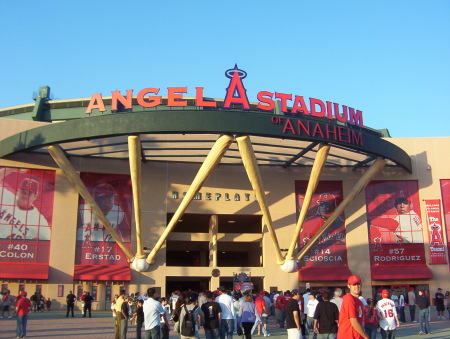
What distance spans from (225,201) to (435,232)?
15243 mm

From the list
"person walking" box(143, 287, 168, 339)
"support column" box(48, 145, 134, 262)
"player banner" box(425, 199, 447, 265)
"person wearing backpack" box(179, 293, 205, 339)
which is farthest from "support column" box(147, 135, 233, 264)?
"person walking" box(143, 287, 168, 339)

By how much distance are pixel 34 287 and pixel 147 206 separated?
8887 mm

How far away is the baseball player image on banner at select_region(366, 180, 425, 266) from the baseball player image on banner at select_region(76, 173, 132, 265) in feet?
57.4

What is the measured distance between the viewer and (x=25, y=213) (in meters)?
34.5

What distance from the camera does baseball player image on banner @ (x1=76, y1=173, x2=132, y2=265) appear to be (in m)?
35.8

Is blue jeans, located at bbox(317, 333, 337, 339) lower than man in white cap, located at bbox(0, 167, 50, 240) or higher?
lower

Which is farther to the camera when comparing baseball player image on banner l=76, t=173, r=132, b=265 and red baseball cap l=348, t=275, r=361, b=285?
baseball player image on banner l=76, t=173, r=132, b=265

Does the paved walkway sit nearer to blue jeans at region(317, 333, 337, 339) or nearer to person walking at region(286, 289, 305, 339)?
person walking at region(286, 289, 305, 339)

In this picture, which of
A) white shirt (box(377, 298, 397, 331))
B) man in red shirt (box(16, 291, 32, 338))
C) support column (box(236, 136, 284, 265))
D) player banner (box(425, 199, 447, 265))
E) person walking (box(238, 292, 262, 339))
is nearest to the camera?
person walking (box(238, 292, 262, 339))

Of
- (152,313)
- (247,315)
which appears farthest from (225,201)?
(152,313)

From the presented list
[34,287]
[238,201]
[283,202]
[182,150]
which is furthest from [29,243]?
[283,202]

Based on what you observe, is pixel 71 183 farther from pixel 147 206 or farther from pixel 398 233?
pixel 398 233

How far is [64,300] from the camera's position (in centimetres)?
3422

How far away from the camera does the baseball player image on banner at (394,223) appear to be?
38.3m
